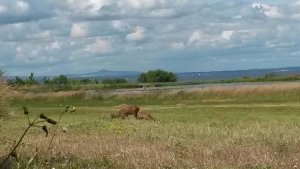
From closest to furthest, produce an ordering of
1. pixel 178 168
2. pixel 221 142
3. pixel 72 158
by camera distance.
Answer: pixel 178 168 → pixel 72 158 → pixel 221 142

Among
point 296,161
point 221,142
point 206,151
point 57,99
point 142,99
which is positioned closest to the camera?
point 296,161

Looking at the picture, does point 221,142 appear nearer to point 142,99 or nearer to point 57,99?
point 142,99

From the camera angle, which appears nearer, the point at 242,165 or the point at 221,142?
the point at 242,165

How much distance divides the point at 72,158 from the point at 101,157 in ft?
1.43

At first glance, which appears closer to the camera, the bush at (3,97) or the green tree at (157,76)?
the bush at (3,97)

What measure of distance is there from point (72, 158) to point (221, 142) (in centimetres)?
382

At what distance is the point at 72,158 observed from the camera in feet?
30.9

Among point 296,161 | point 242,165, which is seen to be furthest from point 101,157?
point 296,161

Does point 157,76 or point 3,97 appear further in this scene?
point 157,76

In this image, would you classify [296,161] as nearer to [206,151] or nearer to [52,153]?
[206,151]

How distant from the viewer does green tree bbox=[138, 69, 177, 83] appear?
139025mm

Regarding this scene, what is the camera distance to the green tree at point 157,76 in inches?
5473

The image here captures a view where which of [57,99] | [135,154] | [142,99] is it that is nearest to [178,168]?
[135,154]

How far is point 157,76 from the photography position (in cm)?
13900
